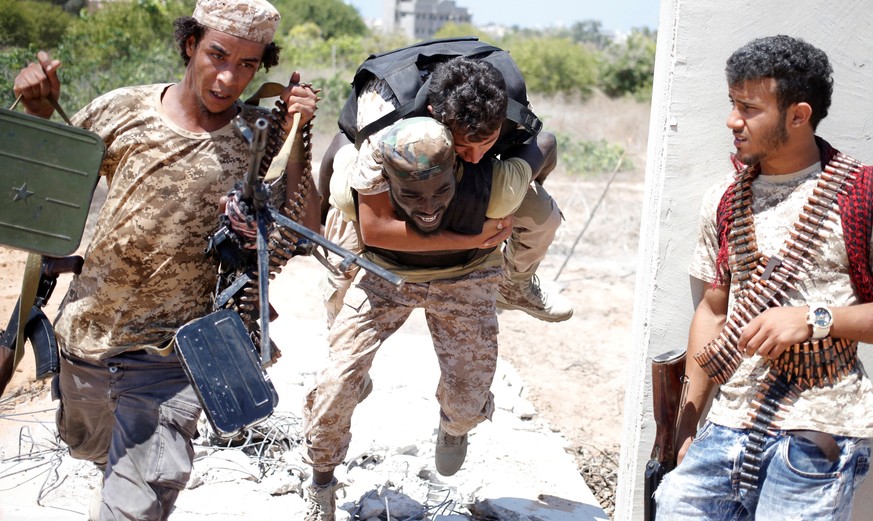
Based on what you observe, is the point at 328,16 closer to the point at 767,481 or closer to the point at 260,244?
the point at 260,244

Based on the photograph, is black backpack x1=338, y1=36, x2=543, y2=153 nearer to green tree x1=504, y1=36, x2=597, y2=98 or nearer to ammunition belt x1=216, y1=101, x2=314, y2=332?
ammunition belt x1=216, y1=101, x2=314, y2=332

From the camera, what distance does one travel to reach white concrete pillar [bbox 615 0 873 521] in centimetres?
352

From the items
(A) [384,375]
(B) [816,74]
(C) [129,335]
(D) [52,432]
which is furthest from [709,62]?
(D) [52,432]

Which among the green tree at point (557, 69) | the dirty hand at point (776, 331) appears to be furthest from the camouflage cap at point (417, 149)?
the green tree at point (557, 69)

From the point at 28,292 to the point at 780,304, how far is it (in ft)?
8.73

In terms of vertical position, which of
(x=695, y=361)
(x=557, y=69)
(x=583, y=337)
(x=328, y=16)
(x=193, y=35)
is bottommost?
(x=328, y=16)

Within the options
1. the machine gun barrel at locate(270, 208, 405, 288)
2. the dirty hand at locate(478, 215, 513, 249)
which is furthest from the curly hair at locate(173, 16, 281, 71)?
the dirty hand at locate(478, 215, 513, 249)

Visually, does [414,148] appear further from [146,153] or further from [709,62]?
[709,62]

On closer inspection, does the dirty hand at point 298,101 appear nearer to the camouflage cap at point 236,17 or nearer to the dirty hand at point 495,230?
the camouflage cap at point 236,17

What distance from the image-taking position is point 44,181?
3.01 meters

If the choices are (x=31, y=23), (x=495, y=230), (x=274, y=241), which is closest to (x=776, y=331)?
(x=495, y=230)

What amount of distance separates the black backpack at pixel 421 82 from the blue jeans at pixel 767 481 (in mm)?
1454

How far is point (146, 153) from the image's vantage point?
129 inches

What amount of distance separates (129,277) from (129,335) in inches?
8.5
